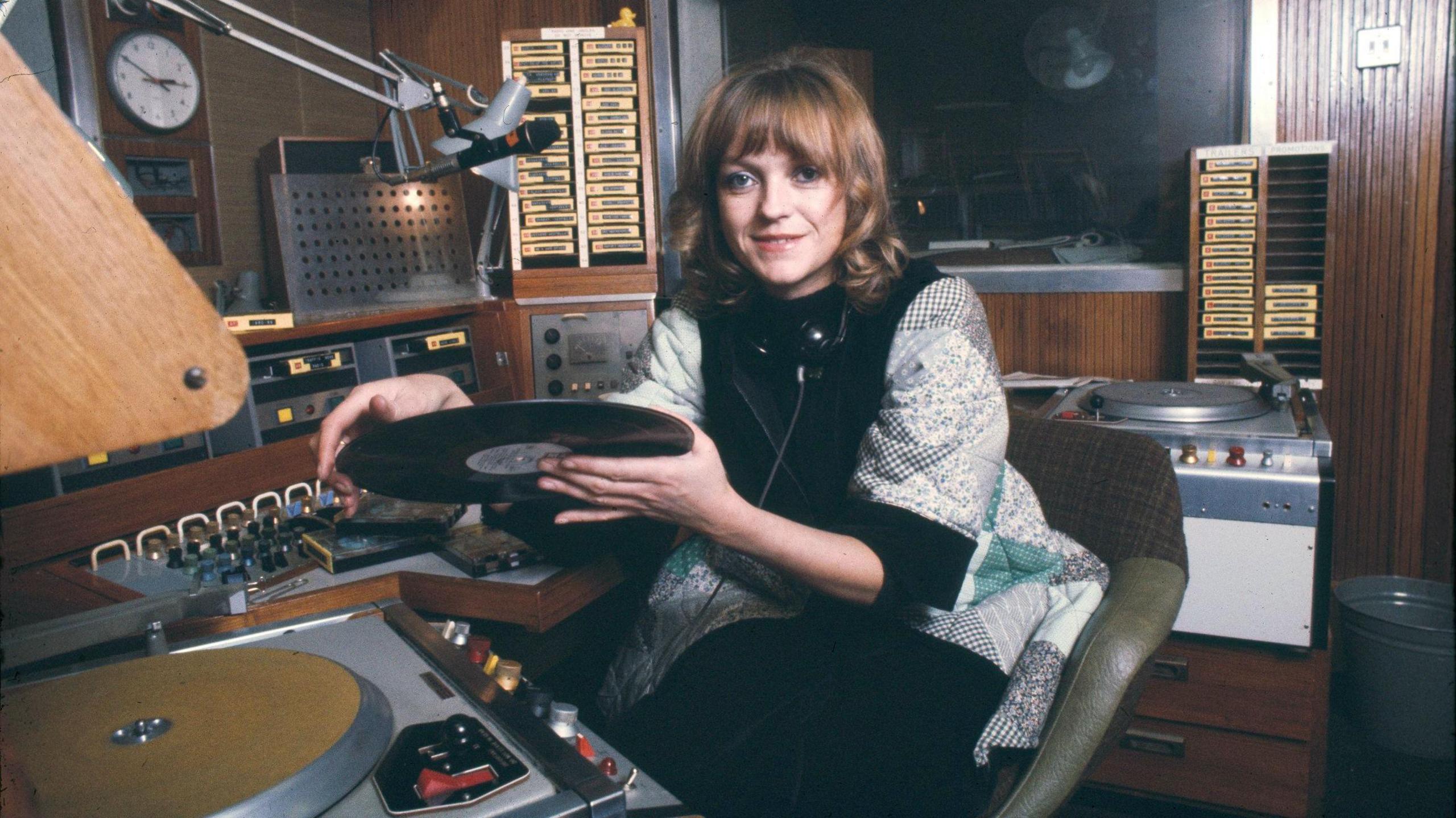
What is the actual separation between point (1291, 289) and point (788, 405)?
1.53 metres

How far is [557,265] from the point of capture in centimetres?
256

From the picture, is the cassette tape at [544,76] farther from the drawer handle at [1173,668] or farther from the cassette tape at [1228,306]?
the drawer handle at [1173,668]

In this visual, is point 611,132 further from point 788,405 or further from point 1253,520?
point 1253,520

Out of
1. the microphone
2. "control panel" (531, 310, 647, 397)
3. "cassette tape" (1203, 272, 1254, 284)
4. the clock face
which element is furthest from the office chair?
the clock face

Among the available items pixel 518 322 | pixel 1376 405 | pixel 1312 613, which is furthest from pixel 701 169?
pixel 1376 405

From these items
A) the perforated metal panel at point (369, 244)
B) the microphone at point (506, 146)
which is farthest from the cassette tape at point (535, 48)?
the microphone at point (506, 146)

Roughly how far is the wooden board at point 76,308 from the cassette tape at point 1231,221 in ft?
7.70

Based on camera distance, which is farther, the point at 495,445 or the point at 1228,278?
the point at 1228,278

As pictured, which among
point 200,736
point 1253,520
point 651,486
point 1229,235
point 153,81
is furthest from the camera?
point 153,81

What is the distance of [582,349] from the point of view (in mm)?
2449

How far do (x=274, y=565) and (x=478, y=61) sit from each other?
2575mm

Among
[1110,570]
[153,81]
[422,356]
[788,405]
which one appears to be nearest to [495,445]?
[788,405]

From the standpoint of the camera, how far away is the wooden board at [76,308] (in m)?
0.31

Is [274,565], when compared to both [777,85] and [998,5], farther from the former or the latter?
[998,5]
